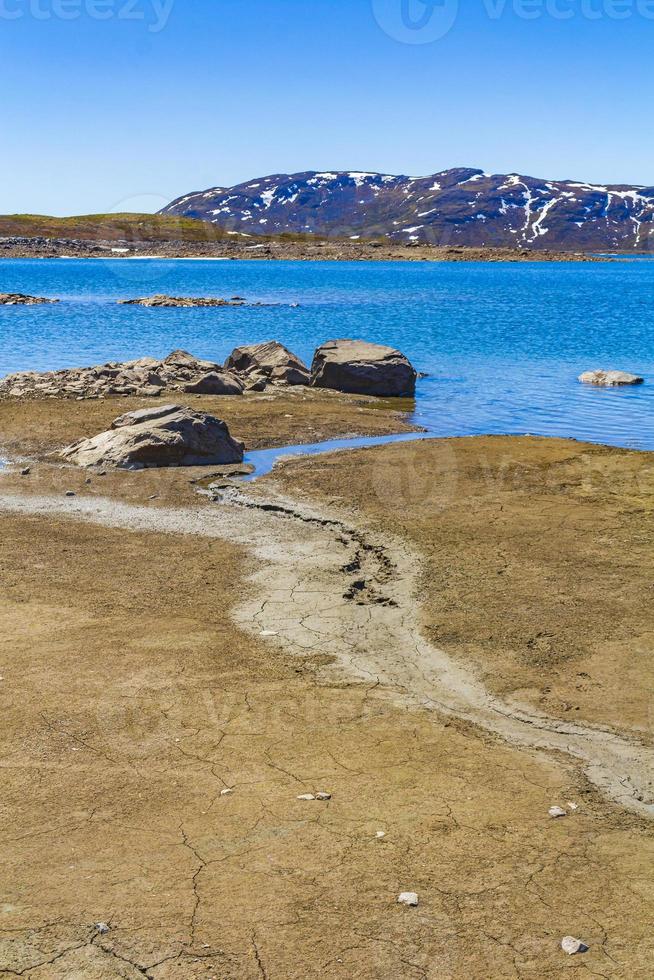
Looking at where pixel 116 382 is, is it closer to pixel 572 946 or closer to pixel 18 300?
pixel 572 946

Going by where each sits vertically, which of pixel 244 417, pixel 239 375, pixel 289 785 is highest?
pixel 239 375

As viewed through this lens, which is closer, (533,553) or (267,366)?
(533,553)

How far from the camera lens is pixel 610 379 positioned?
35.8 metres

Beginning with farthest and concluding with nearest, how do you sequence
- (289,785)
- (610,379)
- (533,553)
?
(610,379), (533,553), (289,785)

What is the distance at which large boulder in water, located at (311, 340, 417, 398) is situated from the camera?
Result: 1267 inches

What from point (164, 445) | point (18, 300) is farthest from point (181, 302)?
point (164, 445)

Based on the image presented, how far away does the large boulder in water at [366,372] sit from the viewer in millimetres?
32188

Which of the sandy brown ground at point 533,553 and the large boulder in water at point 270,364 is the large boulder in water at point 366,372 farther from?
the sandy brown ground at point 533,553

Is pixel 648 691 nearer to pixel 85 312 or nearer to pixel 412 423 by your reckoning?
pixel 412 423

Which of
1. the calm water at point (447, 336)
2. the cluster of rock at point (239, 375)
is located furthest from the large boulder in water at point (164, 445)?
the cluster of rock at point (239, 375)

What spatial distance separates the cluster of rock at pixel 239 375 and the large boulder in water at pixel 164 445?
838 cm

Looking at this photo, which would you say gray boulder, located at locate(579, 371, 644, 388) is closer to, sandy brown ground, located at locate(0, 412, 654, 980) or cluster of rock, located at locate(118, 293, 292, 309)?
sandy brown ground, located at locate(0, 412, 654, 980)

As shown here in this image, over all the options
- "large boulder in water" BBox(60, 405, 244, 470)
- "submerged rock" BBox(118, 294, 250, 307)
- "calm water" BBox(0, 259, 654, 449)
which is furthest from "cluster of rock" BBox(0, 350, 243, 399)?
"submerged rock" BBox(118, 294, 250, 307)

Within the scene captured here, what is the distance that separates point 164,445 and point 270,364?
14.2 metres
